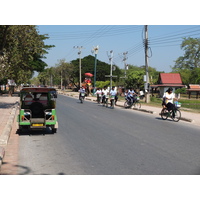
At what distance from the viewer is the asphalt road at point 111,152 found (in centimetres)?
694

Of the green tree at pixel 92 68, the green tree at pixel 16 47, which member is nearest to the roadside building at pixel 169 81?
the green tree at pixel 92 68

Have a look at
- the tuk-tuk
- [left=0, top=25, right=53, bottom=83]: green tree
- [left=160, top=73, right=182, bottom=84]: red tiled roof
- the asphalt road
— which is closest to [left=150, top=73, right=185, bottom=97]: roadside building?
[left=160, top=73, right=182, bottom=84]: red tiled roof

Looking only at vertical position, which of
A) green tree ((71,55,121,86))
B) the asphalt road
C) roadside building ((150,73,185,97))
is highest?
green tree ((71,55,121,86))

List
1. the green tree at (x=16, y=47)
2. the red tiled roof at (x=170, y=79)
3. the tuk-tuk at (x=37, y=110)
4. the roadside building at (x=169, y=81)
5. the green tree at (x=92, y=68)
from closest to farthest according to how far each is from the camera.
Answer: the tuk-tuk at (x=37, y=110), the green tree at (x=16, y=47), the roadside building at (x=169, y=81), the red tiled roof at (x=170, y=79), the green tree at (x=92, y=68)

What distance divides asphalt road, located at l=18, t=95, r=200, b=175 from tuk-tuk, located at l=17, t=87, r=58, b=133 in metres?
0.42

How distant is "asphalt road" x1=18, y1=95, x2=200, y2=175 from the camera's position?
6938 mm

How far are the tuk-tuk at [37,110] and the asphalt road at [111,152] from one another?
1.39ft

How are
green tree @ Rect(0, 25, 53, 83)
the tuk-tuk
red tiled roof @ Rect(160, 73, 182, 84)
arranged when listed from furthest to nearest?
1. red tiled roof @ Rect(160, 73, 182, 84)
2. green tree @ Rect(0, 25, 53, 83)
3. the tuk-tuk

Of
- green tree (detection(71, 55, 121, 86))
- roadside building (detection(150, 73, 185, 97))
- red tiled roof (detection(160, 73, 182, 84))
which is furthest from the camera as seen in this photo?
green tree (detection(71, 55, 121, 86))

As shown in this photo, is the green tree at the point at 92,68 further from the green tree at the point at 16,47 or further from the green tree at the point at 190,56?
the green tree at the point at 16,47

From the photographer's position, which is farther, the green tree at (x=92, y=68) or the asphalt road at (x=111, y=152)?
the green tree at (x=92, y=68)

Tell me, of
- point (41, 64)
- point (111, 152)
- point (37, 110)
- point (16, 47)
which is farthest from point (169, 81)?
point (111, 152)

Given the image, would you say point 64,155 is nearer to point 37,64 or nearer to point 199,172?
point 199,172

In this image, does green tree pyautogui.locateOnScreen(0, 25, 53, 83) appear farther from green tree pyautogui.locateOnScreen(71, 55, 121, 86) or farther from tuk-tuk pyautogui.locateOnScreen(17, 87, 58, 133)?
green tree pyautogui.locateOnScreen(71, 55, 121, 86)
